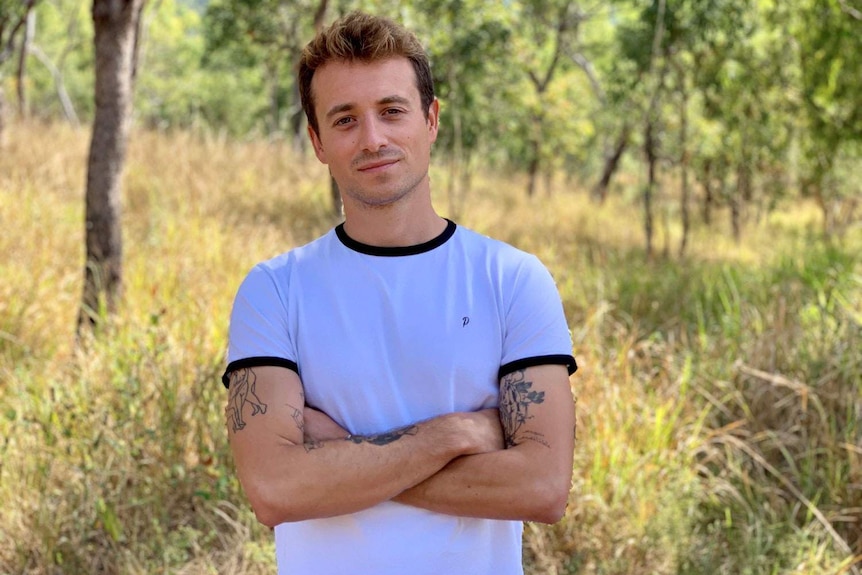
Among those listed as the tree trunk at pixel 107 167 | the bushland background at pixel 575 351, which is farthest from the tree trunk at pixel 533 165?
the tree trunk at pixel 107 167

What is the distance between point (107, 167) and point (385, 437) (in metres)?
3.86

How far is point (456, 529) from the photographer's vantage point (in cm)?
189

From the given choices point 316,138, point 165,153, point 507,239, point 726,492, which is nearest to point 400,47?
point 316,138

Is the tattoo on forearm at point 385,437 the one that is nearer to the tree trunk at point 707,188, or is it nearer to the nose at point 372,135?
the nose at point 372,135

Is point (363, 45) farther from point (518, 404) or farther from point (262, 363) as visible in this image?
point (518, 404)

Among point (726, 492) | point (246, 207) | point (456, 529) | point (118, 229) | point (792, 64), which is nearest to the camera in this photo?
point (456, 529)

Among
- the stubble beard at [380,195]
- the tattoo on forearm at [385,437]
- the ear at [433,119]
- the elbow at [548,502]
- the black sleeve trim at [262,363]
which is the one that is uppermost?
the ear at [433,119]

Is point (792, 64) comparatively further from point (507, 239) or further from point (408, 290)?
point (408, 290)

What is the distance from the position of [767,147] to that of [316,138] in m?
14.8

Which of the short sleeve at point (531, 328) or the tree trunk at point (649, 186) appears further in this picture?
the tree trunk at point (649, 186)

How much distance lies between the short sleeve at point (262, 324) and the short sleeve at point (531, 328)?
0.46 meters

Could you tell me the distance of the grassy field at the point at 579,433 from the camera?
3721 millimetres

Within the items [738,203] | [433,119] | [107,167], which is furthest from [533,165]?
[433,119]

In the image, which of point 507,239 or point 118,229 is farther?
point 507,239
